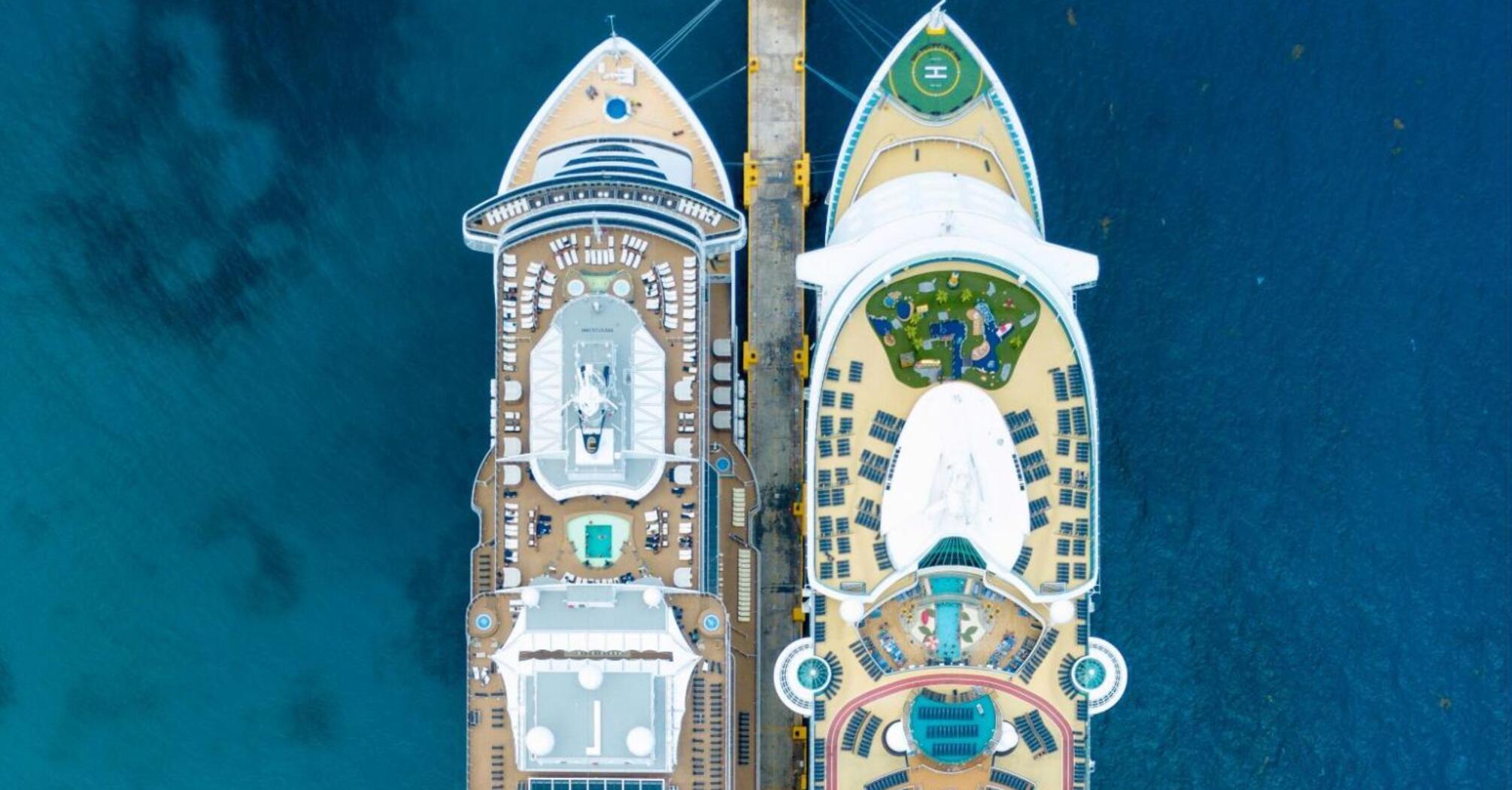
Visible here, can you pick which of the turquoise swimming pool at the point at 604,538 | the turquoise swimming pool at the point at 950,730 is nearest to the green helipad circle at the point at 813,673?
the turquoise swimming pool at the point at 950,730

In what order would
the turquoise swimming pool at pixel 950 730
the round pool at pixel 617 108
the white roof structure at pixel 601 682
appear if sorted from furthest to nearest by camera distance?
1. the round pool at pixel 617 108
2. the turquoise swimming pool at pixel 950 730
3. the white roof structure at pixel 601 682

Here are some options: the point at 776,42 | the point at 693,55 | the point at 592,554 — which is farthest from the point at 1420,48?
the point at 592,554

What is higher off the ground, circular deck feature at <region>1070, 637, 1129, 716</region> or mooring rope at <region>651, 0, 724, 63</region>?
mooring rope at <region>651, 0, 724, 63</region>

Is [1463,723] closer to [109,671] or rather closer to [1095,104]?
[1095,104]

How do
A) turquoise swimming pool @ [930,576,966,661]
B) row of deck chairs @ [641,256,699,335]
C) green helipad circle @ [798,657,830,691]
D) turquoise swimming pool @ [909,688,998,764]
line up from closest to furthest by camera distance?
turquoise swimming pool @ [909,688,998,764], turquoise swimming pool @ [930,576,966,661], green helipad circle @ [798,657,830,691], row of deck chairs @ [641,256,699,335]

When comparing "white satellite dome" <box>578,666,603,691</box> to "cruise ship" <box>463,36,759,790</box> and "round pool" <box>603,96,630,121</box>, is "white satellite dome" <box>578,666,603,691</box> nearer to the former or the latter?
"cruise ship" <box>463,36,759,790</box>

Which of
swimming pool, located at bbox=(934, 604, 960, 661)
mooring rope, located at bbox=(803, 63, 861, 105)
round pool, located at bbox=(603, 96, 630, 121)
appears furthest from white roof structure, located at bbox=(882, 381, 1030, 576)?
round pool, located at bbox=(603, 96, 630, 121)

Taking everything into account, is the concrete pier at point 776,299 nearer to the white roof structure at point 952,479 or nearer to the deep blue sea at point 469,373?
the deep blue sea at point 469,373

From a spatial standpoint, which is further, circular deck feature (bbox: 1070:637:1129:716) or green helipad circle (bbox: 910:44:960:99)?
green helipad circle (bbox: 910:44:960:99)
